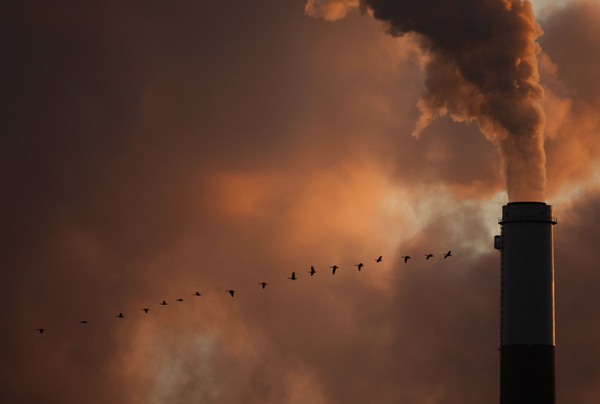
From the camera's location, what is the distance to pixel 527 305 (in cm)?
7675

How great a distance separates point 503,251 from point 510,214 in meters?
3.28

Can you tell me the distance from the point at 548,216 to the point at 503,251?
4.85m

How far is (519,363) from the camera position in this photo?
7569 cm

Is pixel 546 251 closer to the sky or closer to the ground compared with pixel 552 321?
closer to the sky

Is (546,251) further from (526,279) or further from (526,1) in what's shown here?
(526,1)

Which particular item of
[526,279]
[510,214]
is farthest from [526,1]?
[526,279]

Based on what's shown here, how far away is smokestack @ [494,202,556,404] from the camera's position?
247ft

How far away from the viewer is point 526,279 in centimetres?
7712

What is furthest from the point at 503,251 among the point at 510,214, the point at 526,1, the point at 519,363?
the point at 526,1

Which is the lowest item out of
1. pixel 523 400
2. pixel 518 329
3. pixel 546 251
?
pixel 523 400

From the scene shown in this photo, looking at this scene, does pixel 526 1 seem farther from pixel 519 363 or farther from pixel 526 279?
pixel 519 363

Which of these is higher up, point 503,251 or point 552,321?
point 503,251

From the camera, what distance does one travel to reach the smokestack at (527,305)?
7544 cm

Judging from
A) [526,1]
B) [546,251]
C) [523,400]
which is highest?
[526,1]
